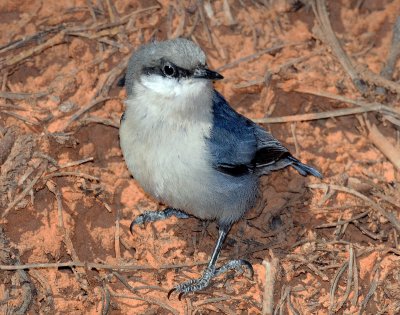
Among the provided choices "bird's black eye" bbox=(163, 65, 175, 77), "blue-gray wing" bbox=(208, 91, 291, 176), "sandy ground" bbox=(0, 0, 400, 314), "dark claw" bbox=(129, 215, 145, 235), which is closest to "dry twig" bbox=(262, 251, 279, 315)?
"sandy ground" bbox=(0, 0, 400, 314)

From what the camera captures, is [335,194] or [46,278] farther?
[335,194]

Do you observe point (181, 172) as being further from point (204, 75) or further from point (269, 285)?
point (269, 285)

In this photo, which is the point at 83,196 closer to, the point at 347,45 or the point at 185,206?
the point at 185,206

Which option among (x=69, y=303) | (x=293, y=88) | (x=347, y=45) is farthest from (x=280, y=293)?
(x=347, y=45)

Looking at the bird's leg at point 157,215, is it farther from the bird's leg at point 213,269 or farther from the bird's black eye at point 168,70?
the bird's black eye at point 168,70

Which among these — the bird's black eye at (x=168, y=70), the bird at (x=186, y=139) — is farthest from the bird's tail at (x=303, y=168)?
the bird's black eye at (x=168, y=70)

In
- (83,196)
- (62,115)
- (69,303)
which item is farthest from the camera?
(62,115)
